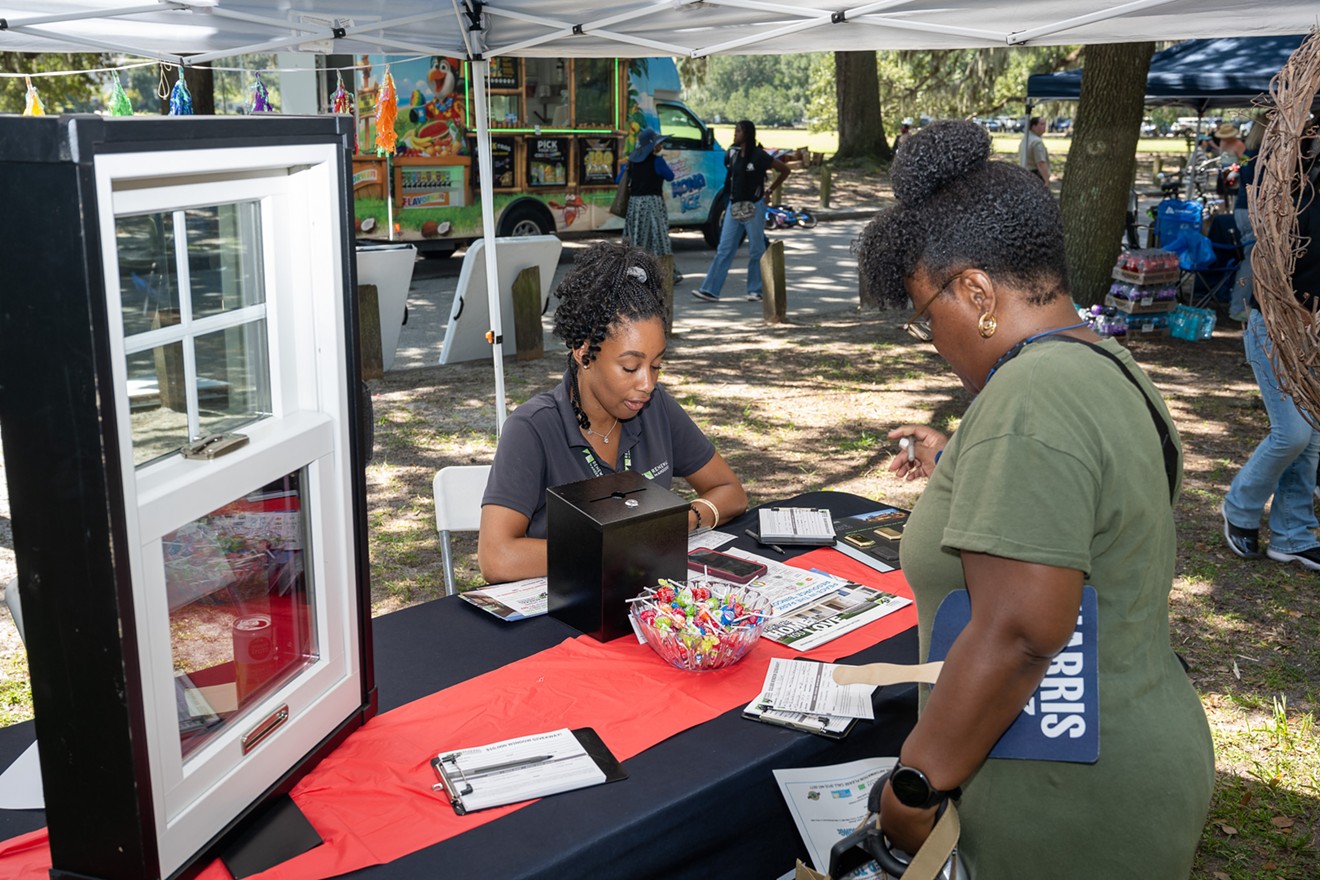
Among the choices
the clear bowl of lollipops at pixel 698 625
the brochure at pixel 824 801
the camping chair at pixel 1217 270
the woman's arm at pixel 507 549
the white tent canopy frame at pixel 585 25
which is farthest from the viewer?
the camping chair at pixel 1217 270

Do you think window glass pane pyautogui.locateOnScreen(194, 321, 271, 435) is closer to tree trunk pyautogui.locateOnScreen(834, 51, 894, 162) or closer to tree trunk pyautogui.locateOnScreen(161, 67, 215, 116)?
tree trunk pyautogui.locateOnScreen(161, 67, 215, 116)

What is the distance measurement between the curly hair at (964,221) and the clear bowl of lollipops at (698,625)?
2.70ft

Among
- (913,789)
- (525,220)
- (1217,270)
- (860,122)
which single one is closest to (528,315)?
(525,220)

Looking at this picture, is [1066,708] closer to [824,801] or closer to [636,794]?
[824,801]

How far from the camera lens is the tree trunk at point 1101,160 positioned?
916 centimetres

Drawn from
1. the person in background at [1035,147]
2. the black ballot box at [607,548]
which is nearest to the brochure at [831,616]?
the black ballot box at [607,548]

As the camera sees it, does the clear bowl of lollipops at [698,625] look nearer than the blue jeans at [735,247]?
Yes

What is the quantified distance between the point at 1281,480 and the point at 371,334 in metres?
5.70

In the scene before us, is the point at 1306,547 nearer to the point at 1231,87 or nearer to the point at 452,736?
the point at 452,736

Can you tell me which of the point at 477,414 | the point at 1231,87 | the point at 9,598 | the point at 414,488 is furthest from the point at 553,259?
the point at 1231,87

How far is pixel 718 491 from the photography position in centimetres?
319

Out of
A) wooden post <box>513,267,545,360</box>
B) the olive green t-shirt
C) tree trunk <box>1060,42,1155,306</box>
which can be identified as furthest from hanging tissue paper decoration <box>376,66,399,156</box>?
tree trunk <box>1060,42,1155,306</box>

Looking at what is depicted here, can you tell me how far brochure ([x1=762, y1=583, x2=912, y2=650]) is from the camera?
238 centimetres

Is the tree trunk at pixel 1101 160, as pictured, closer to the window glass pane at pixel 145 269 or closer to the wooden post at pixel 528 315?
the wooden post at pixel 528 315
